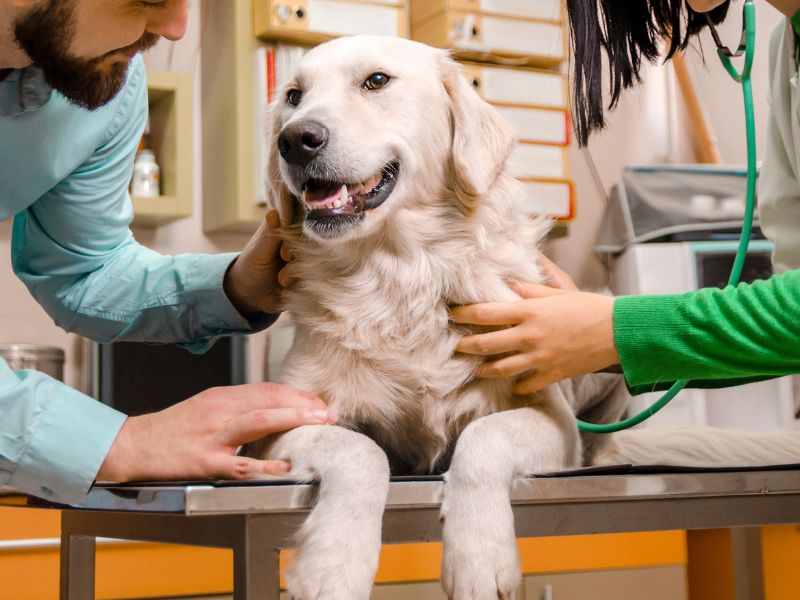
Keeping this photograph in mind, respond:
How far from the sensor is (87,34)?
42.5 inches

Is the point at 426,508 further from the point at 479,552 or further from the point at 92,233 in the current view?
the point at 92,233

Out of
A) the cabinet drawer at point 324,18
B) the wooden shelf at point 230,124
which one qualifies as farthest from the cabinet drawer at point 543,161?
the wooden shelf at point 230,124

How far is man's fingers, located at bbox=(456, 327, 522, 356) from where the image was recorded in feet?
3.31

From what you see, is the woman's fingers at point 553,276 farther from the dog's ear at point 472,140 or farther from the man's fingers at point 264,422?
the man's fingers at point 264,422

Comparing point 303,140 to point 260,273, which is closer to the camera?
point 303,140

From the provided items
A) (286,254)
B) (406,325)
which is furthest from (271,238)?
(406,325)

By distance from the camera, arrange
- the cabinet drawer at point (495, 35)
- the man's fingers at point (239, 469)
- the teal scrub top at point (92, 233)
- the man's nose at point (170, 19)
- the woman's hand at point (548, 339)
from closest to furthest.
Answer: the man's fingers at point (239, 469)
the woman's hand at point (548, 339)
the man's nose at point (170, 19)
the teal scrub top at point (92, 233)
the cabinet drawer at point (495, 35)

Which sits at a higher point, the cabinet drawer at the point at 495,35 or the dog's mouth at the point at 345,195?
the cabinet drawer at the point at 495,35

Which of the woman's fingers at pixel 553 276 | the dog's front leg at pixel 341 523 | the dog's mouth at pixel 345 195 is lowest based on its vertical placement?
the dog's front leg at pixel 341 523

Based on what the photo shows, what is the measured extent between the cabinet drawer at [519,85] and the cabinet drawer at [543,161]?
0.12 metres

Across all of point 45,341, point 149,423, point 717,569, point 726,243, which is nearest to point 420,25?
point 726,243

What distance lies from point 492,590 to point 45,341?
199 cm

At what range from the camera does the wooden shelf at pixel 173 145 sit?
237 cm

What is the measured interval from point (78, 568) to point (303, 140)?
0.60m
